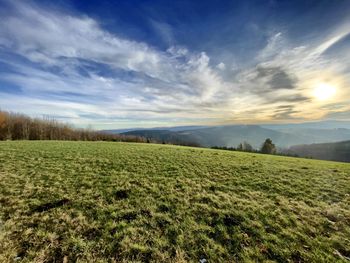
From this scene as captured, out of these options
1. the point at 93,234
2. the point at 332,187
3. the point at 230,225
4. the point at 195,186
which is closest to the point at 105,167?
the point at 195,186

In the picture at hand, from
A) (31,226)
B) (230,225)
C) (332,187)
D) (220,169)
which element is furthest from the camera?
(220,169)

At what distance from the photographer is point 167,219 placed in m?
5.83

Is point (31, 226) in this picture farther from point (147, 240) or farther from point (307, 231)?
point (307, 231)

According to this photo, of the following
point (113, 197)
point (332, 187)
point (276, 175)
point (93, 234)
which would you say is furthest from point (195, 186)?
point (332, 187)

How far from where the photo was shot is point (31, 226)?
5.24 metres

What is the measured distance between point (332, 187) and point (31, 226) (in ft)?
47.5

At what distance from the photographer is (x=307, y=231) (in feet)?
17.9

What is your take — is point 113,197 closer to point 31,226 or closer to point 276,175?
point 31,226

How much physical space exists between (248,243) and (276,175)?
887cm

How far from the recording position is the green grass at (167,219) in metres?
A: 4.37

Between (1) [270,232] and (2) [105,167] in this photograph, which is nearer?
(1) [270,232]

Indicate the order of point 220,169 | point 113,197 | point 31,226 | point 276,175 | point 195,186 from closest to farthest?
point 31,226 → point 113,197 → point 195,186 → point 276,175 → point 220,169

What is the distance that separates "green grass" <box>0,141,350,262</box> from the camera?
14.3ft

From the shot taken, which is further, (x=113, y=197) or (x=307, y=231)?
(x=113, y=197)
